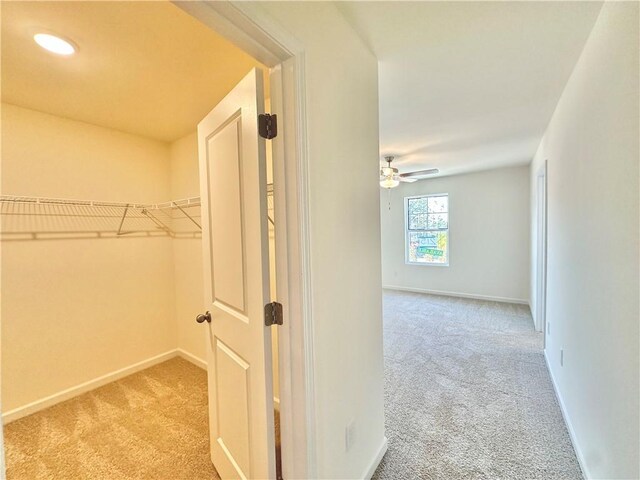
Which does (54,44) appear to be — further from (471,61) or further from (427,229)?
(427,229)

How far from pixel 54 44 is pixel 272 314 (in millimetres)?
1726

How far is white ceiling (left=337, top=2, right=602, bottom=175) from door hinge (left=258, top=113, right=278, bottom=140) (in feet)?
2.08

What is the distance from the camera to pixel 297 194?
110cm

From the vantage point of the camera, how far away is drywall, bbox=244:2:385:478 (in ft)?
3.83

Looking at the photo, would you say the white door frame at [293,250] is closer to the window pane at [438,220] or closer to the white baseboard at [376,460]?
the white baseboard at [376,460]

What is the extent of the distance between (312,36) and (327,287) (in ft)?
3.32

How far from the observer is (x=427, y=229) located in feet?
19.4

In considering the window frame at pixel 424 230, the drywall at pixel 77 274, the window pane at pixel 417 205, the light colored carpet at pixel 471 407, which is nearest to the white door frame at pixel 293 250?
the light colored carpet at pixel 471 407

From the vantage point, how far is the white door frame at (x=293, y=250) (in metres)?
1.09

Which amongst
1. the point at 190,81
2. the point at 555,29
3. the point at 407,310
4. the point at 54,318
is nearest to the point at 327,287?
the point at 190,81

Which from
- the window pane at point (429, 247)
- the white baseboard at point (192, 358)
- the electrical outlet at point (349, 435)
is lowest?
the white baseboard at point (192, 358)

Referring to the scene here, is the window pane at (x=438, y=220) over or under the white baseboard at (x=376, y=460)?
over

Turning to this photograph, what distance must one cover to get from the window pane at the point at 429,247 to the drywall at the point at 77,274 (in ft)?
15.3

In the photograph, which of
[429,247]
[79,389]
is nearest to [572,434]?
[79,389]
